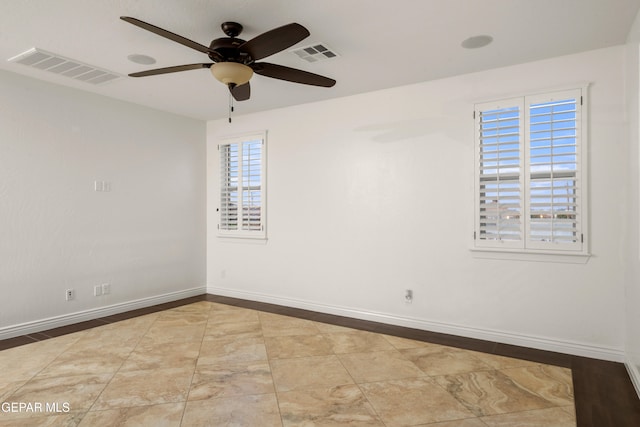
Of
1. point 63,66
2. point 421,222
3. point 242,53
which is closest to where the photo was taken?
point 242,53

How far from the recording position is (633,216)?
2.81 metres

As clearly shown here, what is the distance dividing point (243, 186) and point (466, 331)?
3.53m

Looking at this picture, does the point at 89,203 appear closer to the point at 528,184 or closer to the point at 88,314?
Answer: the point at 88,314

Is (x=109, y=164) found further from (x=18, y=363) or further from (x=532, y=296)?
(x=532, y=296)

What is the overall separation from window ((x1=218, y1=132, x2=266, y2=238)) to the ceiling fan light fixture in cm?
252

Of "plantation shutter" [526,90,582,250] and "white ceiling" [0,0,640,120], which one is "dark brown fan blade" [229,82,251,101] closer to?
"white ceiling" [0,0,640,120]

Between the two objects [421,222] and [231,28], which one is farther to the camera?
[421,222]

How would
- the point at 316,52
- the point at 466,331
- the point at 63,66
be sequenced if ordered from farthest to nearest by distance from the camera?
the point at 466,331 < the point at 63,66 < the point at 316,52

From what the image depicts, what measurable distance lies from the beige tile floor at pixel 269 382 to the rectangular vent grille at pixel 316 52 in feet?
8.94

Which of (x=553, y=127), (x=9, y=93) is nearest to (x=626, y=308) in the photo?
(x=553, y=127)

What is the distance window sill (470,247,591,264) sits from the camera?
10.7 ft

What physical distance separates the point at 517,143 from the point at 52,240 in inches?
198

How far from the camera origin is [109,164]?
4.59 meters

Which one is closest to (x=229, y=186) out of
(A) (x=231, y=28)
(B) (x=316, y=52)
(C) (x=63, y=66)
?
(C) (x=63, y=66)
